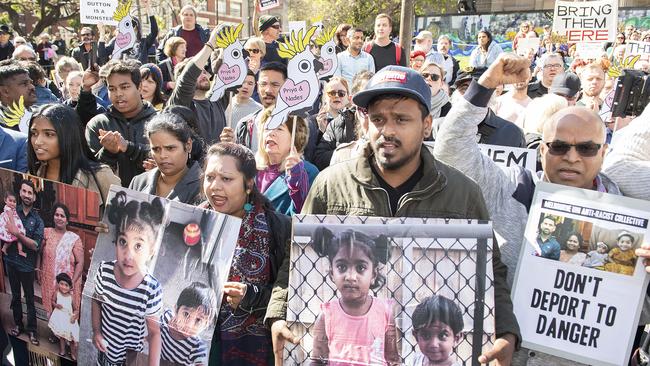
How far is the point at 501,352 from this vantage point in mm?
2221

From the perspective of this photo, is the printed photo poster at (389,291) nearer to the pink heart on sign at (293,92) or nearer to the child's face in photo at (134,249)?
the child's face in photo at (134,249)

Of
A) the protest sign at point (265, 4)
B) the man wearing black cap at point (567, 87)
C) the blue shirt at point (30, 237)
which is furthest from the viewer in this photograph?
the protest sign at point (265, 4)

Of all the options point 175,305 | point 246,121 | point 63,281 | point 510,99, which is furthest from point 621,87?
point 63,281

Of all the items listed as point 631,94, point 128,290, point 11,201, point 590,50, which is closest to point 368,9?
point 590,50

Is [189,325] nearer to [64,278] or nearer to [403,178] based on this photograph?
[64,278]

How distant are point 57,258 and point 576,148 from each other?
2437 millimetres

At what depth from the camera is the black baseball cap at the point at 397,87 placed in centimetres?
234

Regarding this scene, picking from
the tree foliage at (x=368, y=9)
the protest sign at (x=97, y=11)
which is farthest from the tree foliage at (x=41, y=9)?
the protest sign at (x=97, y=11)

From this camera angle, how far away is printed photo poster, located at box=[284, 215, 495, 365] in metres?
2.23

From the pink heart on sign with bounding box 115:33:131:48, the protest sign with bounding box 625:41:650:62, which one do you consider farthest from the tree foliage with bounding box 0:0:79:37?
the protest sign with bounding box 625:41:650:62

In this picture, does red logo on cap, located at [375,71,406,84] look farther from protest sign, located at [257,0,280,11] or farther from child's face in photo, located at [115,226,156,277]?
protest sign, located at [257,0,280,11]

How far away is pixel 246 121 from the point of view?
5.03 m

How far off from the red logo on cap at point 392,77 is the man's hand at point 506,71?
36 cm

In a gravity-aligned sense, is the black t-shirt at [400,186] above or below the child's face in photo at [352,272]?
above
